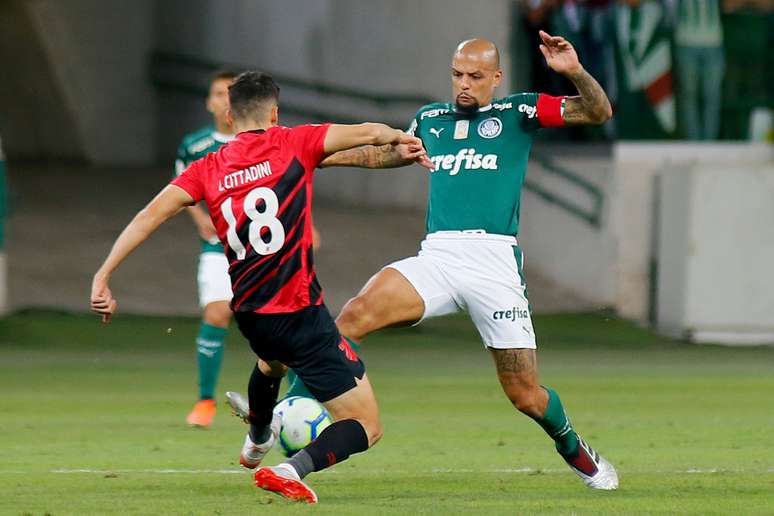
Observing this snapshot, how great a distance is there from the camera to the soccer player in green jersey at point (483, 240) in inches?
321

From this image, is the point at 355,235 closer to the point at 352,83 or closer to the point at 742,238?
the point at 352,83

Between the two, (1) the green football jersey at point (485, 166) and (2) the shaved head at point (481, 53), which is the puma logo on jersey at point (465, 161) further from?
(2) the shaved head at point (481, 53)

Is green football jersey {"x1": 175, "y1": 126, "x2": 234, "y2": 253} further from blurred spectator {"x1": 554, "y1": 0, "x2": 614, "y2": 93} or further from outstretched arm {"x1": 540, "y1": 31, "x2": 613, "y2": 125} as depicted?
blurred spectator {"x1": 554, "y1": 0, "x2": 614, "y2": 93}

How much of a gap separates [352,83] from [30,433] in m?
Result: 16.6

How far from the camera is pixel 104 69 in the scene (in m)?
29.2

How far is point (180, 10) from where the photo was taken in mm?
30125

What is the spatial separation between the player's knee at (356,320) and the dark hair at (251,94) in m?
1.22

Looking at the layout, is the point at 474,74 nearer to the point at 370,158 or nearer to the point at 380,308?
the point at 370,158

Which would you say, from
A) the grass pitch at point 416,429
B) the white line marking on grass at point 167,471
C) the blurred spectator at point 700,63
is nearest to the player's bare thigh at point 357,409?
the grass pitch at point 416,429

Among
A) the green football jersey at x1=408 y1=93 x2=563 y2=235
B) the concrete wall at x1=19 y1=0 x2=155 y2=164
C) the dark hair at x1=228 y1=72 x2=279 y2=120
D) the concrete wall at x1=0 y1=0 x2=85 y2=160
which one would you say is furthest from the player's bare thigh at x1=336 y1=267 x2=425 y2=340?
the concrete wall at x1=19 y1=0 x2=155 y2=164

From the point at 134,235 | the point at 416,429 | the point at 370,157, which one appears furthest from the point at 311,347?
the point at 416,429

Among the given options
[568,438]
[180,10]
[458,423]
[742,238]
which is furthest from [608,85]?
[568,438]

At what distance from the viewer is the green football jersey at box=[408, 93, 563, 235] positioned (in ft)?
27.8

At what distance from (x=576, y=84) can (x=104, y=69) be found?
22063mm
